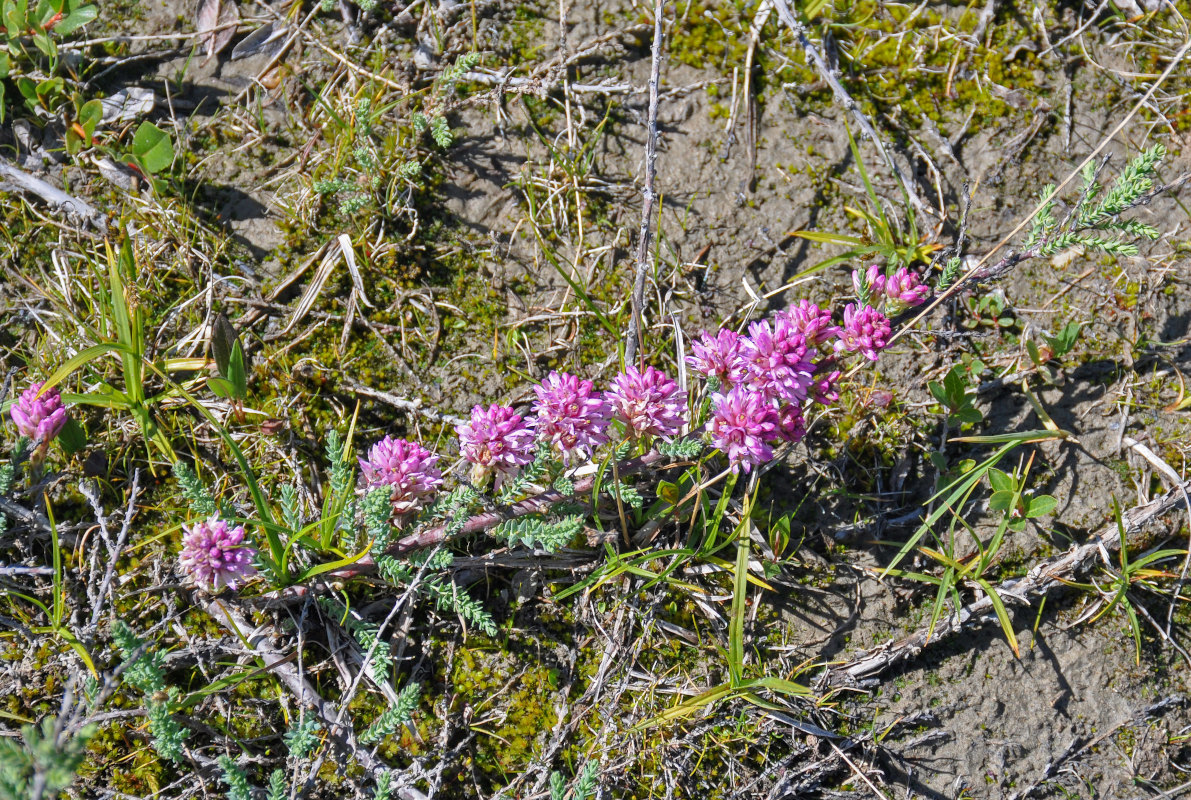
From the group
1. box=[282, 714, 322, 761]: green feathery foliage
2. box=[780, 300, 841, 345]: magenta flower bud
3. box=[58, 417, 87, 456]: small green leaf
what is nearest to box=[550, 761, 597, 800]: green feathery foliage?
box=[282, 714, 322, 761]: green feathery foliage

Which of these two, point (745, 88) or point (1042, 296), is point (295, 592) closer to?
point (745, 88)

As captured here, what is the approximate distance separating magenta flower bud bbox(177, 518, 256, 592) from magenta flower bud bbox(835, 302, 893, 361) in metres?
2.52

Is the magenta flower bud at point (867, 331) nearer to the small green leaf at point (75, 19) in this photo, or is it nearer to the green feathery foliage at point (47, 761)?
the green feathery foliage at point (47, 761)

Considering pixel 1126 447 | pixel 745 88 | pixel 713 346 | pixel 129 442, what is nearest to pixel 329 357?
pixel 129 442

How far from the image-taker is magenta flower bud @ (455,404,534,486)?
10.2 feet

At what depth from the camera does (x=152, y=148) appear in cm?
382

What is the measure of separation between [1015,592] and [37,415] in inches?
168

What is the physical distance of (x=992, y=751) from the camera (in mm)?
3406

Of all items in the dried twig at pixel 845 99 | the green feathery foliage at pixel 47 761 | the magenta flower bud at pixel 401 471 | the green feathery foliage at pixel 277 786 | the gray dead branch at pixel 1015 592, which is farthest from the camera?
the dried twig at pixel 845 99

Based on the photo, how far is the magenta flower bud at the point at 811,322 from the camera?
123 inches

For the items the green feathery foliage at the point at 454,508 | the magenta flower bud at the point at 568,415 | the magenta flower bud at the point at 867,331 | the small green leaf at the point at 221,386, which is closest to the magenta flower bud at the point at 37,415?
the small green leaf at the point at 221,386

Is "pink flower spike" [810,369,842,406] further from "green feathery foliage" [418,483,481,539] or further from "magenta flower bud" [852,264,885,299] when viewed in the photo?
"green feathery foliage" [418,483,481,539]

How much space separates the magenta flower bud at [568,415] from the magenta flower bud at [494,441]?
0.29ft

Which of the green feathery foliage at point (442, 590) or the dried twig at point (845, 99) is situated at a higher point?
the dried twig at point (845, 99)
